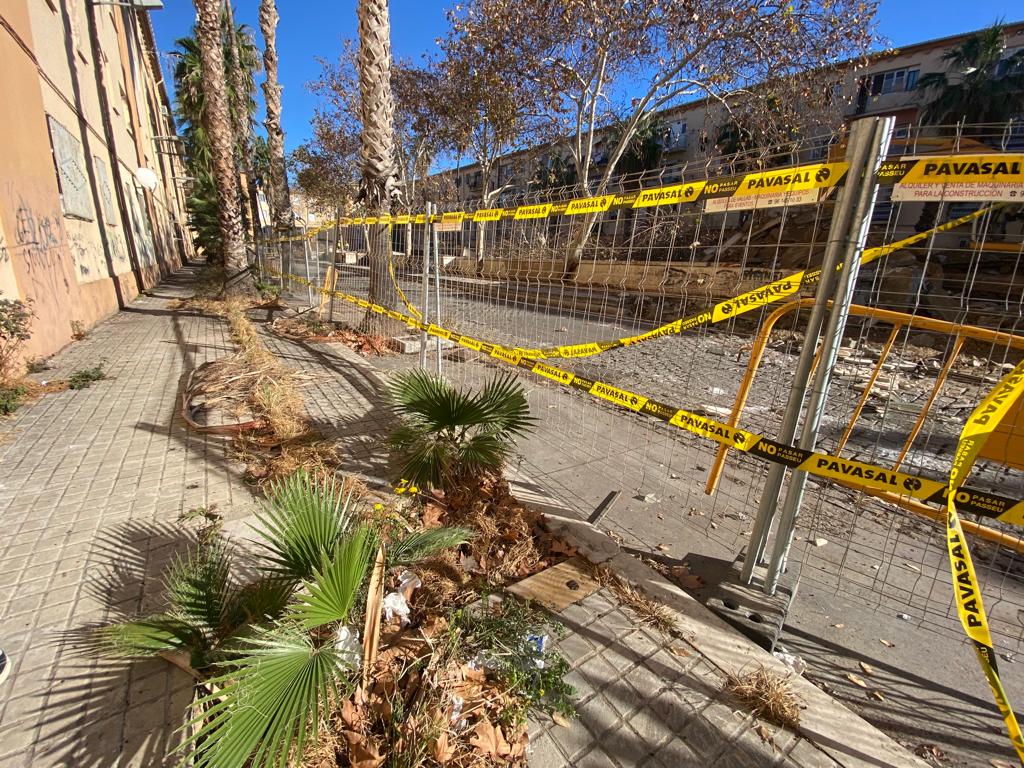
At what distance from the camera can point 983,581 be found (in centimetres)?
284

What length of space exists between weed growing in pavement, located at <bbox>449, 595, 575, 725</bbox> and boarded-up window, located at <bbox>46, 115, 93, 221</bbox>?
10.4 m

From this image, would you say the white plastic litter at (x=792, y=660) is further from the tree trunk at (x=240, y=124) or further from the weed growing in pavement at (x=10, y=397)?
the tree trunk at (x=240, y=124)

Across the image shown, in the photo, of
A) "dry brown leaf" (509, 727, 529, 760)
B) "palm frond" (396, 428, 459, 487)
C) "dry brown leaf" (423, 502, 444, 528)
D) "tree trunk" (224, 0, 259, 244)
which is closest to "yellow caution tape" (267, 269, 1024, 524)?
"palm frond" (396, 428, 459, 487)

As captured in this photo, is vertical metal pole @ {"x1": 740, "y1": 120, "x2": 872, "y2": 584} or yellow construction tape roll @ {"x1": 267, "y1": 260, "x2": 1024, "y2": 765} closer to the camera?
yellow construction tape roll @ {"x1": 267, "y1": 260, "x2": 1024, "y2": 765}

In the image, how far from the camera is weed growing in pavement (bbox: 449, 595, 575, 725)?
1.80 meters

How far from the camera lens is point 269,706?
1.38 metres

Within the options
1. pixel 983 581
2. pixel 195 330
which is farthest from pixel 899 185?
pixel 195 330

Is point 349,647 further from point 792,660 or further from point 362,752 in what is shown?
point 792,660

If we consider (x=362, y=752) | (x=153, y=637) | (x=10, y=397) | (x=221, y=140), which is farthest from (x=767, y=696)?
(x=221, y=140)

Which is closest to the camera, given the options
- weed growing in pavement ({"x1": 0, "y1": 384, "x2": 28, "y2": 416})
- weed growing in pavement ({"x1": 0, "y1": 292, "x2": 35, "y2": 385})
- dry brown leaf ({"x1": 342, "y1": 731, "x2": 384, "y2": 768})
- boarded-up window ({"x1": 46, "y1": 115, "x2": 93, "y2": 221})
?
dry brown leaf ({"x1": 342, "y1": 731, "x2": 384, "y2": 768})

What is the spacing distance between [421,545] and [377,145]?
7.84m

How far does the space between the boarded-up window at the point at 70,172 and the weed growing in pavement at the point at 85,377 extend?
4.32 metres

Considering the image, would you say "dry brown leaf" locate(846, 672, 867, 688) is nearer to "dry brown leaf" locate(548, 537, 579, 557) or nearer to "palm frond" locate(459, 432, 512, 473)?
"dry brown leaf" locate(548, 537, 579, 557)

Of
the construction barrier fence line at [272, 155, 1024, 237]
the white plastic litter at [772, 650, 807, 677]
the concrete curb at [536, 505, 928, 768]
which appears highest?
the construction barrier fence line at [272, 155, 1024, 237]
